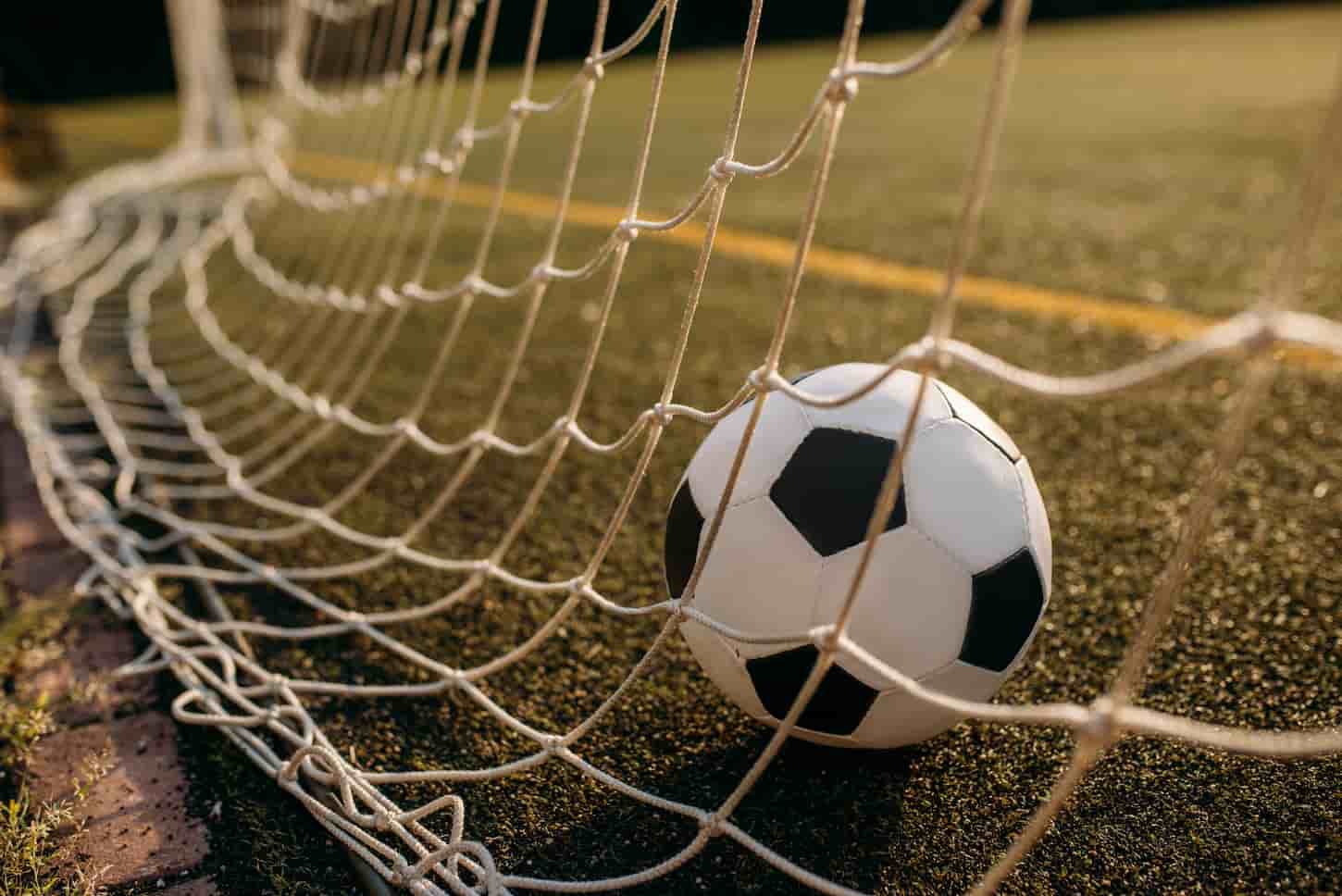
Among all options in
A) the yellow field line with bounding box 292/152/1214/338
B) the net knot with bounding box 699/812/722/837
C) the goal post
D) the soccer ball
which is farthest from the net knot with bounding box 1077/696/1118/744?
the goal post

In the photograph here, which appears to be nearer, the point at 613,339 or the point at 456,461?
the point at 456,461

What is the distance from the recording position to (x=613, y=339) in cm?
303

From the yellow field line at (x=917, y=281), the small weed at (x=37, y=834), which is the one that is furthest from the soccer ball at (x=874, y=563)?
the yellow field line at (x=917, y=281)

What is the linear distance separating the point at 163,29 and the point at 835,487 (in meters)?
12.6

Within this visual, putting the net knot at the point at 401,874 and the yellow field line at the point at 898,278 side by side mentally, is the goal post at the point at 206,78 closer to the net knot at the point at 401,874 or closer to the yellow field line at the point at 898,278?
the yellow field line at the point at 898,278

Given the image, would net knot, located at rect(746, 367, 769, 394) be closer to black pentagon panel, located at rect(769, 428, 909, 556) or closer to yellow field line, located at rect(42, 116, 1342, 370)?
black pentagon panel, located at rect(769, 428, 909, 556)

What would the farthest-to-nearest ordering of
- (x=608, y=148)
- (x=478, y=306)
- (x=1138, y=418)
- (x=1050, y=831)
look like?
1. (x=608, y=148)
2. (x=478, y=306)
3. (x=1138, y=418)
4. (x=1050, y=831)

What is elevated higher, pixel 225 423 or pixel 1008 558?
pixel 1008 558

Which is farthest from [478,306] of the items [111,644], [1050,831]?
[1050,831]

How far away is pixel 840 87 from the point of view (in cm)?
129

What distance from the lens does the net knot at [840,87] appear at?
129cm

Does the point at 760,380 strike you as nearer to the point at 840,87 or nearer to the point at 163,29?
the point at 840,87

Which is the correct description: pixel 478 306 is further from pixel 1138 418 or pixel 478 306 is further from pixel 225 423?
pixel 1138 418

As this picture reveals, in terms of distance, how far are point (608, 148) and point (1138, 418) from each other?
447cm
